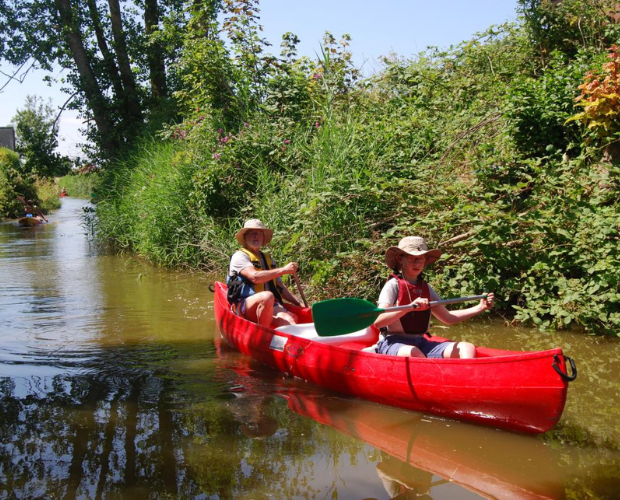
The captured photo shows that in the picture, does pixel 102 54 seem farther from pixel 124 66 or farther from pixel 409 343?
pixel 409 343

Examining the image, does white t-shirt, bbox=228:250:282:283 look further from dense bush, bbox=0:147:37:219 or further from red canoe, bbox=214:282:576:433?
dense bush, bbox=0:147:37:219

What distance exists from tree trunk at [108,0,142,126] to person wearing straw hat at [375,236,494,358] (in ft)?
51.4

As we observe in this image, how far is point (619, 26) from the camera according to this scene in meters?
9.27

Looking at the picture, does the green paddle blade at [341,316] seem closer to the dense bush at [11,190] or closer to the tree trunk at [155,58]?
the tree trunk at [155,58]

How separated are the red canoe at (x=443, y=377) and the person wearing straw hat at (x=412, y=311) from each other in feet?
0.59

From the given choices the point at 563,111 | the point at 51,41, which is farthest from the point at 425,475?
the point at 51,41

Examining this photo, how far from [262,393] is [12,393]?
203 cm

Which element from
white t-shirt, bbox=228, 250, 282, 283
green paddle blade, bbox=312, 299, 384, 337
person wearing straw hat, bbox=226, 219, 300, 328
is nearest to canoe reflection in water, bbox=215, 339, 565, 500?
green paddle blade, bbox=312, 299, 384, 337

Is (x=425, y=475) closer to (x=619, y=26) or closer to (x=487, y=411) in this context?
(x=487, y=411)

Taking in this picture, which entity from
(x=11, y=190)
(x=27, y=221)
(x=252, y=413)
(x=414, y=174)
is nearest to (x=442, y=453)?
(x=252, y=413)

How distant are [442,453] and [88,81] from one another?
17.6 m

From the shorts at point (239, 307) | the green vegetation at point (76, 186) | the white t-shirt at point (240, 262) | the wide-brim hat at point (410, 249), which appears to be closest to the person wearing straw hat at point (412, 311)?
the wide-brim hat at point (410, 249)

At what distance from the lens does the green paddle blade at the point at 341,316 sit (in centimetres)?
520

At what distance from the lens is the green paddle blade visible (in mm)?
5203
